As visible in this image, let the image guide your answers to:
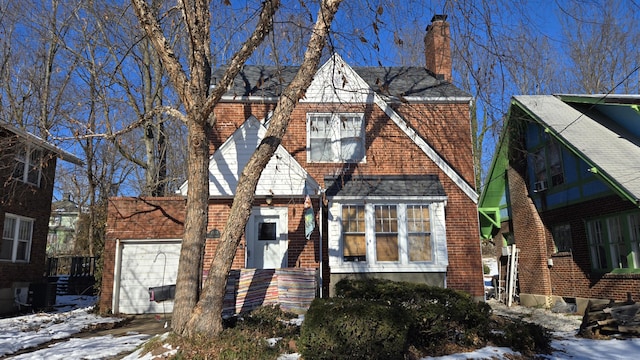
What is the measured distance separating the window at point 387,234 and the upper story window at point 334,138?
2.16 metres

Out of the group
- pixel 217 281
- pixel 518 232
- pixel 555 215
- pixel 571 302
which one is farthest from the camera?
pixel 518 232

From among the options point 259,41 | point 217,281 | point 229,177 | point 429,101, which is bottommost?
point 217,281

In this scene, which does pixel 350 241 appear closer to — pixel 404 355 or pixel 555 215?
pixel 404 355

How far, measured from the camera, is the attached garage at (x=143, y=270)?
511 inches

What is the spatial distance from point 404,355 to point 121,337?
607cm

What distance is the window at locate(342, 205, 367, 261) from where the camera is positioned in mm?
12297

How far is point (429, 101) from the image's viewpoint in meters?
14.8

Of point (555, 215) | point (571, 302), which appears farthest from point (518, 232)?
point (571, 302)

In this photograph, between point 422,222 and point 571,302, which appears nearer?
point 422,222

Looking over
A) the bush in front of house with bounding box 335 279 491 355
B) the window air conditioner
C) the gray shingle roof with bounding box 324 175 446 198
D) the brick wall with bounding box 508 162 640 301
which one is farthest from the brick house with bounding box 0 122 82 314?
the brick wall with bounding box 508 162 640 301

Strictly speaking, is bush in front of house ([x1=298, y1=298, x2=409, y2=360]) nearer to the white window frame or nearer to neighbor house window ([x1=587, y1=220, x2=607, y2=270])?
the white window frame

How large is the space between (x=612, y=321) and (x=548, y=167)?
25.8 ft

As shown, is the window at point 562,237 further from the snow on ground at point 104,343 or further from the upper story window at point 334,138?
the upper story window at point 334,138

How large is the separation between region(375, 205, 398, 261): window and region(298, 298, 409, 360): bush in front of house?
235 inches
